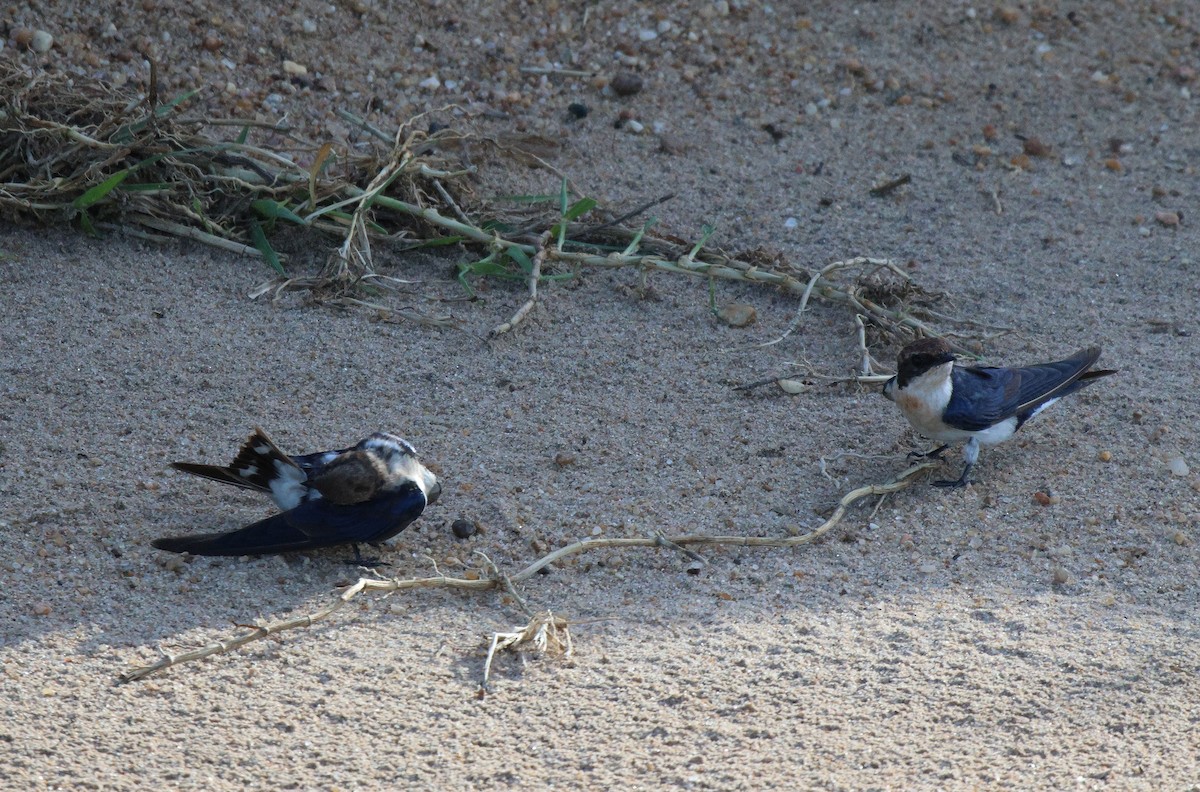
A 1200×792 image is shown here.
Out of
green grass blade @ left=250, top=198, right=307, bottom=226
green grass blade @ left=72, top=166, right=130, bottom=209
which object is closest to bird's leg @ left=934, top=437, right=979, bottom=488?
green grass blade @ left=250, top=198, right=307, bottom=226

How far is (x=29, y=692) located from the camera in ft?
10.7

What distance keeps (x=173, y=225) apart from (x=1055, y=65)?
203 inches

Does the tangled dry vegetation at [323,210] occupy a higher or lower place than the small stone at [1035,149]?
higher

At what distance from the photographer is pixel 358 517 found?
3877 mm

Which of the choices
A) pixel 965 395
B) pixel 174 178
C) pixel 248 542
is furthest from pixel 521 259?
pixel 248 542

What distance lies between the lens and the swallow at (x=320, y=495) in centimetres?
381

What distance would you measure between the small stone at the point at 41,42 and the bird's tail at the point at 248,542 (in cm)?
344

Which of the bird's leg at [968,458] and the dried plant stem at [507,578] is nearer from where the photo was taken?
the dried plant stem at [507,578]

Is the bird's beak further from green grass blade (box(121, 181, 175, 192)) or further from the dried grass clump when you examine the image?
green grass blade (box(121, 181, 175, 192))

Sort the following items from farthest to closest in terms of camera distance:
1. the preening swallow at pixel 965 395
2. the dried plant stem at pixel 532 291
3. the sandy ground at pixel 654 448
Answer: the dried plant stem at pixel 532 291
the preening swallow at pixel 965 395
the sandy ground at pixel 654 448

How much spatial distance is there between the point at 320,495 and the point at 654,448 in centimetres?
125

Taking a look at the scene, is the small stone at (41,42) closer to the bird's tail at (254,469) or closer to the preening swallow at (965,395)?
the bird's tail at (254,469)

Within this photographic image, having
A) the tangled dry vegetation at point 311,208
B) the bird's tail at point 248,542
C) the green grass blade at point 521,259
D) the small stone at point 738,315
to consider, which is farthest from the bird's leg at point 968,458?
the bird's tail at point 248,542

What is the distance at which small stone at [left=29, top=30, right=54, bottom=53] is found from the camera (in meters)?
6.27
